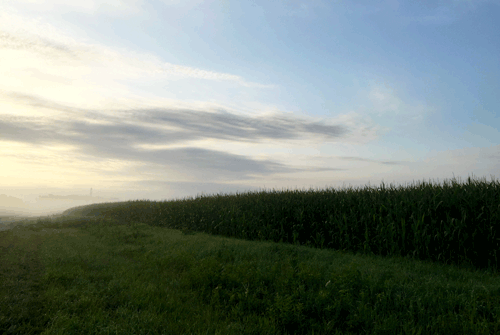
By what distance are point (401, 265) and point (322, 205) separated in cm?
675

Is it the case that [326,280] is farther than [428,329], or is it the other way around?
[326,280]

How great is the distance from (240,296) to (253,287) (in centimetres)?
77

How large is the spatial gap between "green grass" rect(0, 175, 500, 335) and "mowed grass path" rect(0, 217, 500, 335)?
0.10 feet

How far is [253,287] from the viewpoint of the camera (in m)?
9.39

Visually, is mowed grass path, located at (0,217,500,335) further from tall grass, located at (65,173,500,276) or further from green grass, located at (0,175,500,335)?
tall grass, located at (65,173,500,276)

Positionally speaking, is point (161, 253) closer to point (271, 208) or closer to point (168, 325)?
point (168, 325)

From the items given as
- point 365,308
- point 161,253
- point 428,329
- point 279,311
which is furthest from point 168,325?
point 161,253

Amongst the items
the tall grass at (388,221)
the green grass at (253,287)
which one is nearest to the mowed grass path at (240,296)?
the green grass at (253,287)

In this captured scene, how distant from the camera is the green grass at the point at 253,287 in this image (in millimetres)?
7277

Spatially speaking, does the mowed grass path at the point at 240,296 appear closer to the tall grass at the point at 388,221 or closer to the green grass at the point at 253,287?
the green grass at the point at 253,287

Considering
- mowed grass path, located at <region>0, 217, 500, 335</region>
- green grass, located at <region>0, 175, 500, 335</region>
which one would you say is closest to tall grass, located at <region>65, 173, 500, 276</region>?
green grass, located at <region>0, 175, 500, 335</region>

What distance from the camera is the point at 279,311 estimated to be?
787 centimetres

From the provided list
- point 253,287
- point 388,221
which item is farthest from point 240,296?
point 388,221

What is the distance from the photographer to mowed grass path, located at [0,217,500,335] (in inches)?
283
